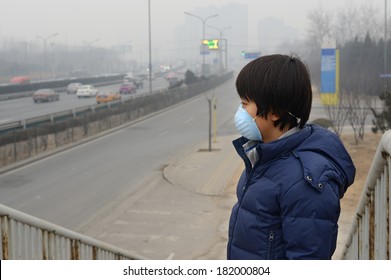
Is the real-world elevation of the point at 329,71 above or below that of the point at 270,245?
below

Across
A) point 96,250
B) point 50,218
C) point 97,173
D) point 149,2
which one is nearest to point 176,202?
point 50,218

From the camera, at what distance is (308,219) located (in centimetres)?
205

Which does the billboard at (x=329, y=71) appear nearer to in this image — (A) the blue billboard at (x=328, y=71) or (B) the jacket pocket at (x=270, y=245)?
(A) the blue billboard at (x=328, y=71)

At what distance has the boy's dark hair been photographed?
2193 mm

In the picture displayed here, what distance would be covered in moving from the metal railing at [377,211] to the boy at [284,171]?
422mm

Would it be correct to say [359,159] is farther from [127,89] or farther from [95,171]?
[127,89]

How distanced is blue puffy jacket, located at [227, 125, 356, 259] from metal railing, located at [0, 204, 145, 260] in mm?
2011

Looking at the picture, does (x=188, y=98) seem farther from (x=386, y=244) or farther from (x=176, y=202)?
(x=386, y=244)

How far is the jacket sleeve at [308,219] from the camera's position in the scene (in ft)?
6.73

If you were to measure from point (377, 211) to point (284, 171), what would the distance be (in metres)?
1.12

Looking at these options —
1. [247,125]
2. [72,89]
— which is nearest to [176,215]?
[247,125]

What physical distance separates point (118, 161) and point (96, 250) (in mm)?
14934

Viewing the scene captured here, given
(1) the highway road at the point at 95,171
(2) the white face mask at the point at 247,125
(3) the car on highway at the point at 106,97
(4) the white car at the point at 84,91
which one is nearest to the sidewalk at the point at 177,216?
(1) the highway road at the point at 95,171

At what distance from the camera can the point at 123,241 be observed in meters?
11.7
